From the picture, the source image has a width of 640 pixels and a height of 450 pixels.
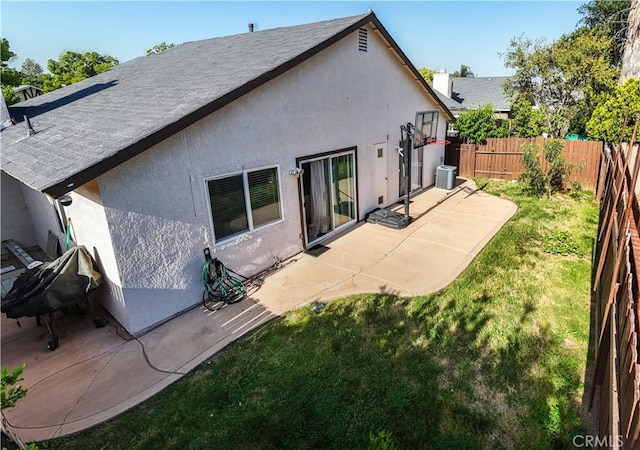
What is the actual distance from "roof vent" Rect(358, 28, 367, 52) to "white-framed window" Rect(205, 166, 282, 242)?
4.79 meters

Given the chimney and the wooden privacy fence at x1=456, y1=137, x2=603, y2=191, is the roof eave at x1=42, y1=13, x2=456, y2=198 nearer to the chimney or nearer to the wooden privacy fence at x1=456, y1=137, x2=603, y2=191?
the wooden privacy fence at x1=456, y1=137, x2=603, y2=191

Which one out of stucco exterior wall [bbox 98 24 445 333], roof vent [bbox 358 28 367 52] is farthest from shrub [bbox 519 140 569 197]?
roof vent [bbox 358 28 367 52]

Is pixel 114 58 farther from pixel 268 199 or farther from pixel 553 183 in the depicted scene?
pixel 553 183

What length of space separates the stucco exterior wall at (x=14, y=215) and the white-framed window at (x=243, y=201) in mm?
6674

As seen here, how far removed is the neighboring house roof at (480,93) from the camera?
1372 inches

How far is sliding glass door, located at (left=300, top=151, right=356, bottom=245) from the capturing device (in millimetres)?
9555

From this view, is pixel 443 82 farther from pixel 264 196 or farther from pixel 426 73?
pixel 264 196

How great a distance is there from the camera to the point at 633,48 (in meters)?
23.5

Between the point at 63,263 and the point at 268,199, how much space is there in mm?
4062

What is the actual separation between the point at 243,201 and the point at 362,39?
6.11 m

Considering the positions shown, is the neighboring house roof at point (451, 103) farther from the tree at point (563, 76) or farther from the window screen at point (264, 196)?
the window screen at point (264, 196)

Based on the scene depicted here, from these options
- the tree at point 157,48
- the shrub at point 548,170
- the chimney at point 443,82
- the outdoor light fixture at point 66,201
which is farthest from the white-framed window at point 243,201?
the tree at point 157,48

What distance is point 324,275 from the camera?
321 inches

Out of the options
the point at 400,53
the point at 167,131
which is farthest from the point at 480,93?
the point at 167,131
